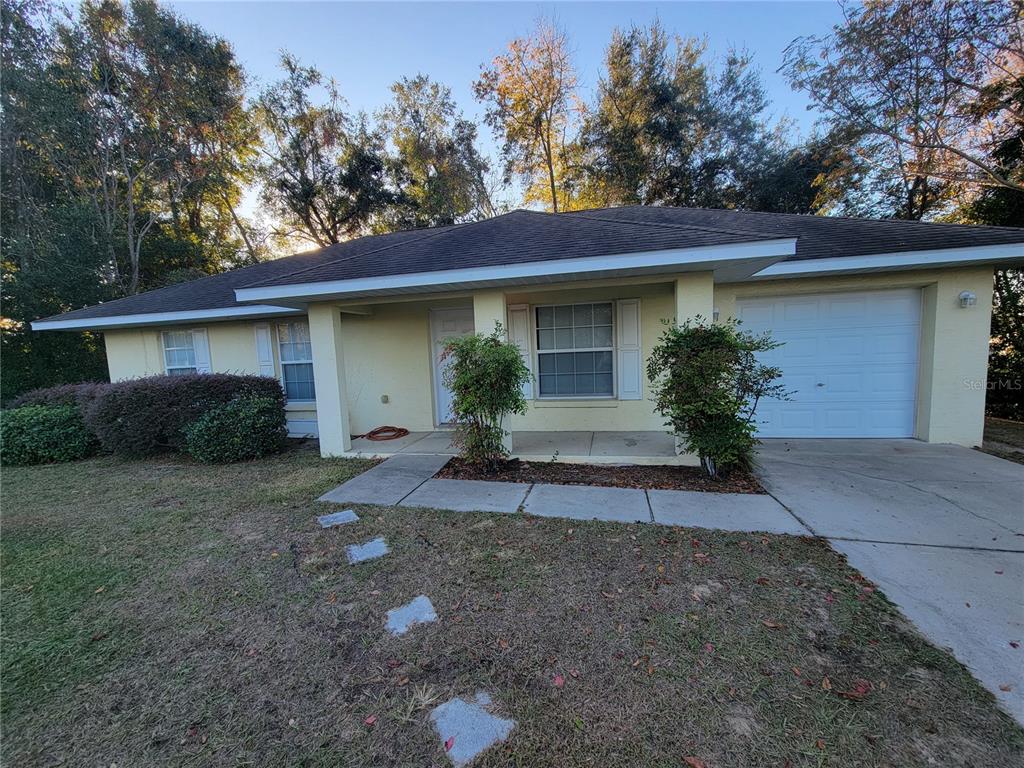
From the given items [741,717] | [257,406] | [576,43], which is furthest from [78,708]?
[576,43]

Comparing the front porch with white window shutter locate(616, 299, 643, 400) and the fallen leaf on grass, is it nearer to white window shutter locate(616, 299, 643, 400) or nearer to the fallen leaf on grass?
white window shutter locate(616, 299, 643, 400)

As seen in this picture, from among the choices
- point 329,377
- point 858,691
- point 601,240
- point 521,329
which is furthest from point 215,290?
point 858,691

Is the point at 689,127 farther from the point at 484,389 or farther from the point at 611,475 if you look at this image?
the point at 611,475

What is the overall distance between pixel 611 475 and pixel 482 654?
9.97 ft

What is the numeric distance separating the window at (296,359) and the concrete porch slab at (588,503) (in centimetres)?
551

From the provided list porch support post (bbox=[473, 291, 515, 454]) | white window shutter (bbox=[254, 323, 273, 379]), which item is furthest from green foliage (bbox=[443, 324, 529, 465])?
white window shutter (bbox=[254, 323, 273, 379])

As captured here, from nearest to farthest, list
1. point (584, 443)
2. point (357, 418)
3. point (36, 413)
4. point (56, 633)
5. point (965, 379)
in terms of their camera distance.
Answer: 1. point (56, 633)
2. point (965, 379)
3. point (584, 443)
4. point (36, 413)
5. point (357, 418)

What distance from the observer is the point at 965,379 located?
5668mm

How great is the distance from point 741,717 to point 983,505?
3908mm

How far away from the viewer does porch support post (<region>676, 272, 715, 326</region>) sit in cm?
488

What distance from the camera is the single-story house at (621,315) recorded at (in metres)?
5.02

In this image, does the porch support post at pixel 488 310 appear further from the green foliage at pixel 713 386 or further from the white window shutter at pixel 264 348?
the white window shutter at pixel 264 348

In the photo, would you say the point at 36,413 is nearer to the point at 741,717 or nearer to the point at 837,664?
the point at 741,717

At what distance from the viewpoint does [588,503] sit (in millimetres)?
4000
